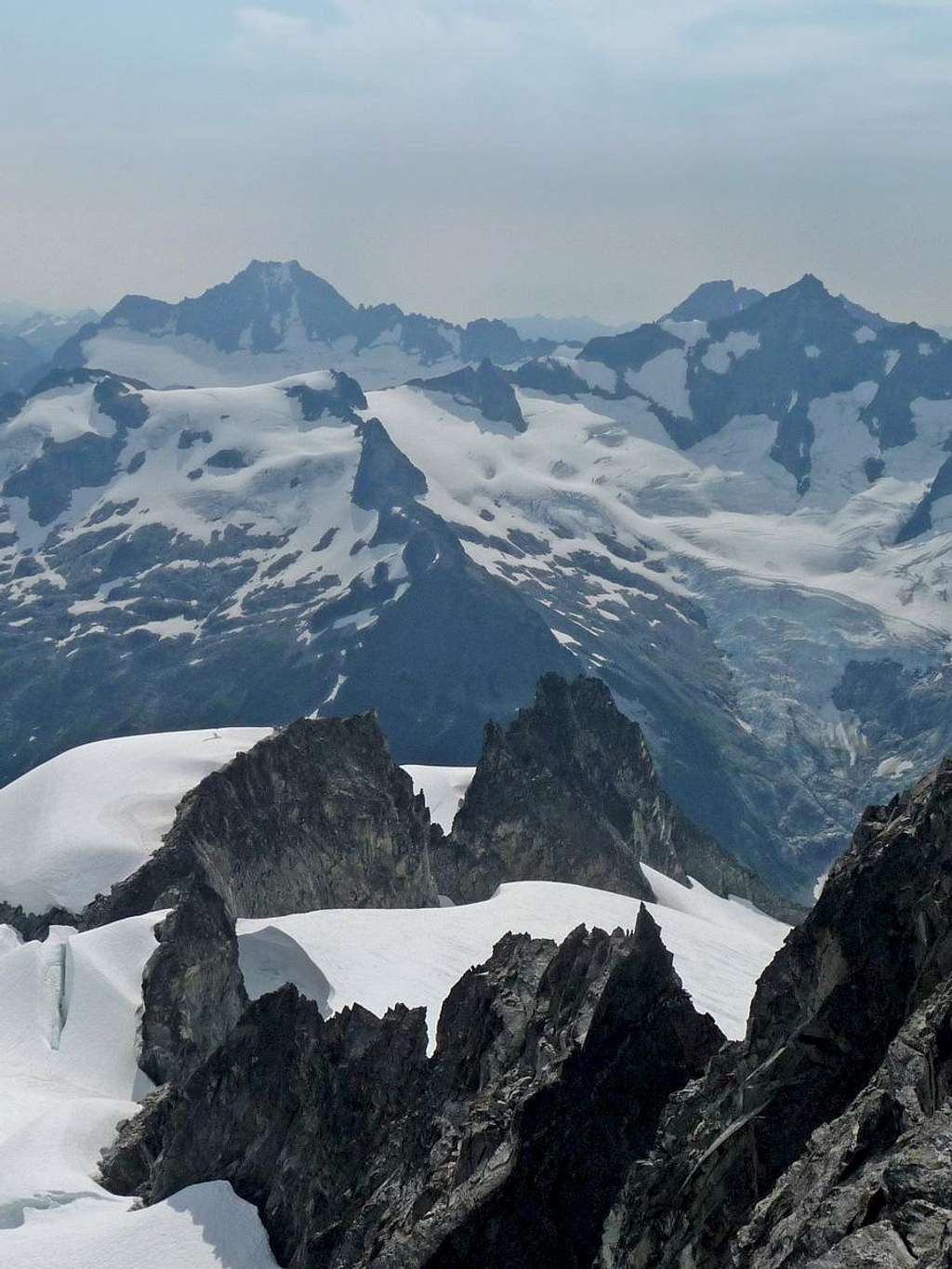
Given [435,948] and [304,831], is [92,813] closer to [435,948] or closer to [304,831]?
[304,831]

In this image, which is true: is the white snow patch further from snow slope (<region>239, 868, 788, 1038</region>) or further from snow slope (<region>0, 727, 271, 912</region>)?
snow slope (<region>239, 868, 788, 1038</region>)

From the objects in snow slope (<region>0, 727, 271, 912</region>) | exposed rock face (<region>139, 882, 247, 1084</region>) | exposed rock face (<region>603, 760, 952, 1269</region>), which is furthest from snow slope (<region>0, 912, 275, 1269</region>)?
exposed rock face (<region>603, 760, 952, 1269</region>)

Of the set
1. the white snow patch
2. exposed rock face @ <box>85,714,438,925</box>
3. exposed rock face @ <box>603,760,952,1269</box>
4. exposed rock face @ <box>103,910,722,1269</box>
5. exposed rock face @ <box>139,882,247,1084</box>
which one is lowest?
Answer: the white snow patch

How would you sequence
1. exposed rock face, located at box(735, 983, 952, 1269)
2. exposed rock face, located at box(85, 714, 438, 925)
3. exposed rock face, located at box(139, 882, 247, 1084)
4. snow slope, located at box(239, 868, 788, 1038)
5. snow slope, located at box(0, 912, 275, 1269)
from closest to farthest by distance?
exposed rock face, located at box(735, 983, 952, 1269) → snow slope, located at box(0, 912, 275, 1269) → exposed rock face, located at box(139, 882, 247, 1084) → snow slope, located at box(239, 868, 788, 1038) → exposed rock face, located at box(85, 714, 438, 925)

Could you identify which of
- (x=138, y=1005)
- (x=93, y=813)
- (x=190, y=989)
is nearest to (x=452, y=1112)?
(x=190, y=989)

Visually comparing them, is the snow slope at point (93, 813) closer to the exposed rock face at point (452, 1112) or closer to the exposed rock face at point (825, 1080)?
the exposed rock face at point (452, 1112)

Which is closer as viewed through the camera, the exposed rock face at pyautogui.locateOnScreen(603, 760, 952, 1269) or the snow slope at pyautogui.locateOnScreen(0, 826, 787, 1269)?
the exposed rock face at pyautogui.locateOnScreen(603, 760, 952, 1269)
